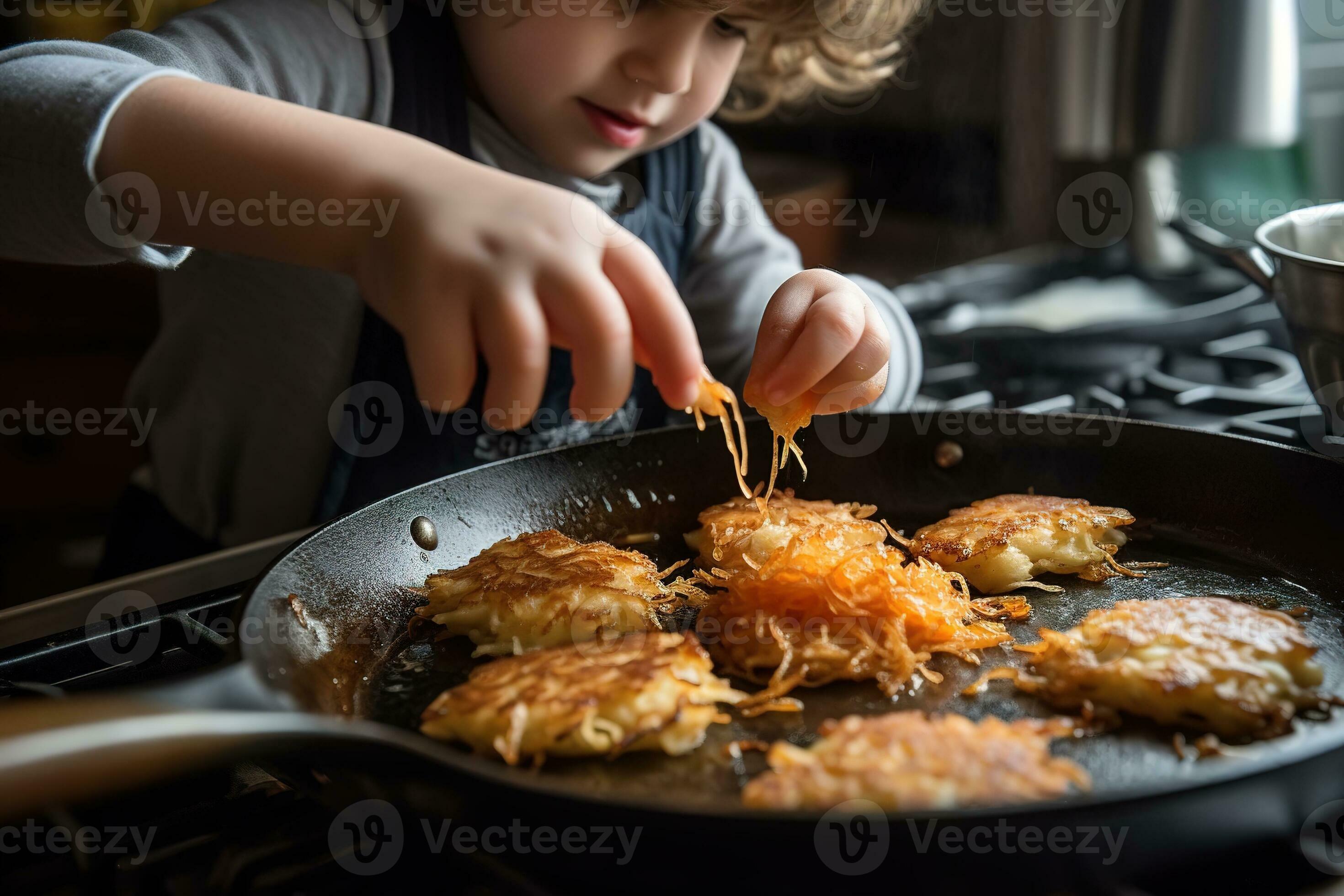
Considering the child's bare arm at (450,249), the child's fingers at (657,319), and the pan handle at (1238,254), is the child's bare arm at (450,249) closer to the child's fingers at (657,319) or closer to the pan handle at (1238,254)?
the child's fingers at (657,319)

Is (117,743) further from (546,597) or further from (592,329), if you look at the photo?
(546,597)

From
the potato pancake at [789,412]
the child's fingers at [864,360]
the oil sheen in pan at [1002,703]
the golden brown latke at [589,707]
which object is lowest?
the oil sheen in pan at [1002,703]

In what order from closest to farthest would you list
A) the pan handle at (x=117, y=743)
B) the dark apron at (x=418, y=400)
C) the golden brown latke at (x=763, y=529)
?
the pan handle at (x=117, y=743), the golden brown latke at (x=763, y=529), the dark apron at (x=418, y=400)

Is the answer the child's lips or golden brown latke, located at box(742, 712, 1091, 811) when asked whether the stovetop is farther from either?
the child's lips

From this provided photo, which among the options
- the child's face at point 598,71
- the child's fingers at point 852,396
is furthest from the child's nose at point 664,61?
the child's fingers at point 852,396

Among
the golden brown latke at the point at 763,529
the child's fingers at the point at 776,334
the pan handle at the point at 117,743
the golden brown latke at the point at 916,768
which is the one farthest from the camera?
the golden brown latke at the point at 763,529

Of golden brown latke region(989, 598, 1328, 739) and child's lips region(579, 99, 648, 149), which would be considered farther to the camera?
child's lips region(579, 99, 648, 149)

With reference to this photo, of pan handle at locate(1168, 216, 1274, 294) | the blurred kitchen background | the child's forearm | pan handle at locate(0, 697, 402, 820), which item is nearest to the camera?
pan handle at locate(0, 697, 402, 820)

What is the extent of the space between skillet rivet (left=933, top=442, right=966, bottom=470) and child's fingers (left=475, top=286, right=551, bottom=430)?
2.48 ft

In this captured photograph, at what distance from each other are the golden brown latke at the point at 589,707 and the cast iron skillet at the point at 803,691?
2cm

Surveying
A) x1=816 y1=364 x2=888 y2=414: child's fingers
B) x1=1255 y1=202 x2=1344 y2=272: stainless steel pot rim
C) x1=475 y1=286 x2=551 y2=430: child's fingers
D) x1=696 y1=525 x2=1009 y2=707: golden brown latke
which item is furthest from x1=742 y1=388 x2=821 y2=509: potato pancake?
x1=1255 y1=202 x2=1344 y2=272: stainless steel pot rim

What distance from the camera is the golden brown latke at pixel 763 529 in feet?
3.64

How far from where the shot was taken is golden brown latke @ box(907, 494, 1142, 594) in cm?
106

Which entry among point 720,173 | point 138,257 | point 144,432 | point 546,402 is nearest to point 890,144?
point 720,173
